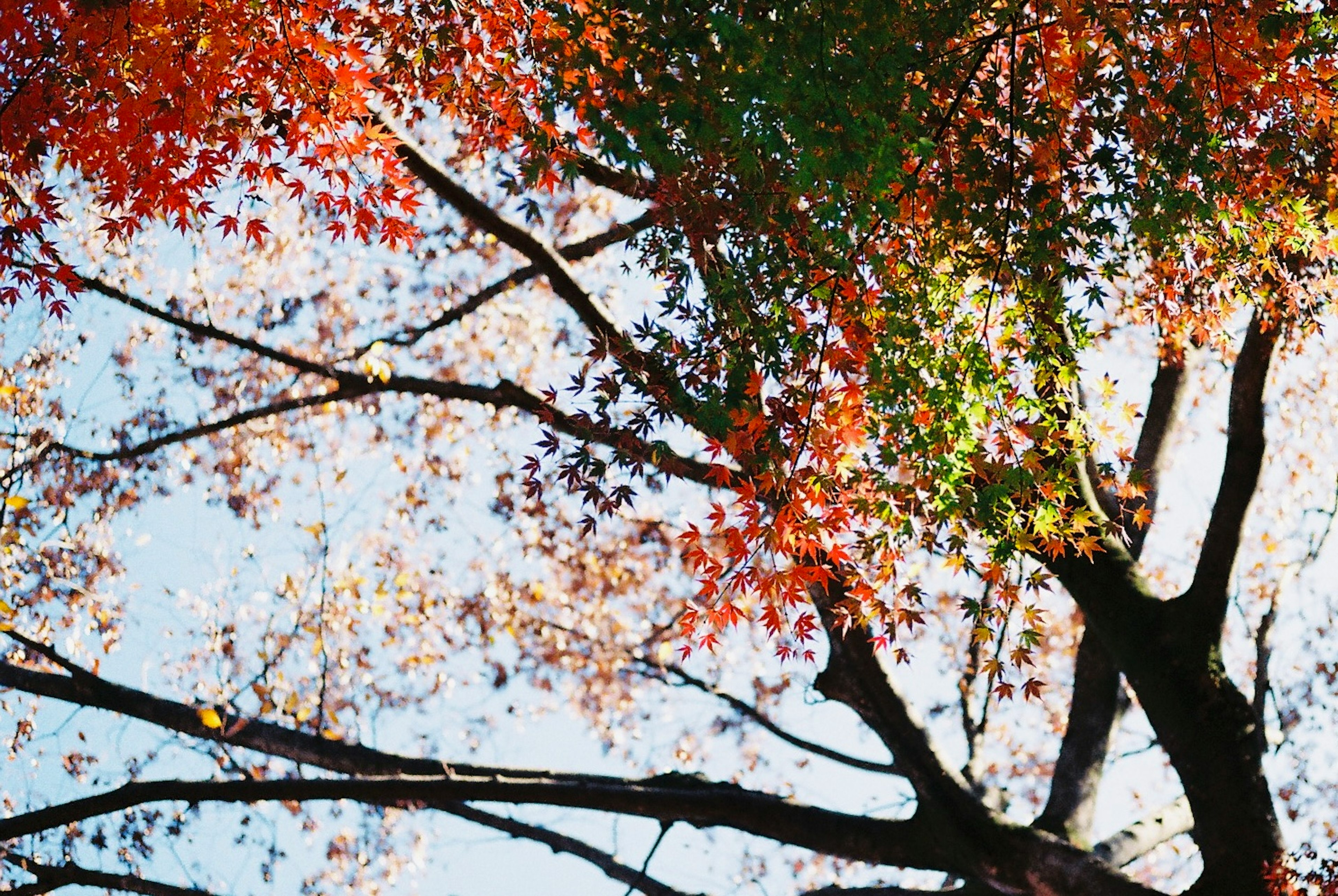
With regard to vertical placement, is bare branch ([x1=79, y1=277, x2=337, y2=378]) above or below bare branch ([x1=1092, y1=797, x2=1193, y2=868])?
above

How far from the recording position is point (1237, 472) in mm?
6309

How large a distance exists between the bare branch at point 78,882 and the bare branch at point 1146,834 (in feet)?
18.4

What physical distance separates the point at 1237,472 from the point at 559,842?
4933 millimetres

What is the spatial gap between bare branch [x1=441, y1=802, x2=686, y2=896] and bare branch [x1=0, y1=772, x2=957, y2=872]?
1.15 meters

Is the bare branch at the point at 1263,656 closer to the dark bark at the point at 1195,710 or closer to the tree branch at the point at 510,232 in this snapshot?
the dark bark at the point at 1195,710

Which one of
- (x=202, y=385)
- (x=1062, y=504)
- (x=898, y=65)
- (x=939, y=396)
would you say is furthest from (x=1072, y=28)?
(x=202, y=385)

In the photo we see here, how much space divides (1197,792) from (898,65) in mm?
4296

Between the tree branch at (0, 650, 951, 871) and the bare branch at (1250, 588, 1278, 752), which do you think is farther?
the bare branch at (1250, 588, 1278, 752)

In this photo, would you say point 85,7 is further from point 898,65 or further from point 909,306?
point 909,306

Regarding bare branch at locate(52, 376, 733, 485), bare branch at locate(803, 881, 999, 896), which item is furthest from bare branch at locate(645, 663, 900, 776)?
bare branch at locate(52, 376, 733, 485)

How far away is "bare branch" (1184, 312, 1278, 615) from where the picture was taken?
6.12 m

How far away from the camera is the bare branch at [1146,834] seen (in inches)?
264

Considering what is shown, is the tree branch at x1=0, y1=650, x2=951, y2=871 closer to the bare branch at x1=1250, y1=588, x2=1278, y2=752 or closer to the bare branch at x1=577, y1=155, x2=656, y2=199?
the bare branch at x1=1250, y1=588, x2=1278, y2=752

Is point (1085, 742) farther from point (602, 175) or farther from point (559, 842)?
point (602, 175)
